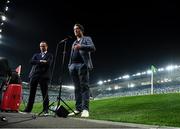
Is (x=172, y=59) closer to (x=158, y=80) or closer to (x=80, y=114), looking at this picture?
(x=158, y=80)

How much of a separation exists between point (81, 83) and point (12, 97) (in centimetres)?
306

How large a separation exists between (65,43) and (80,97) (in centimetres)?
132

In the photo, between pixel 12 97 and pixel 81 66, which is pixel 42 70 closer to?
pixel 12 97

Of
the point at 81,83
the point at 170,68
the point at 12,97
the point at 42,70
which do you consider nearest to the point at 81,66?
the point at 81,83

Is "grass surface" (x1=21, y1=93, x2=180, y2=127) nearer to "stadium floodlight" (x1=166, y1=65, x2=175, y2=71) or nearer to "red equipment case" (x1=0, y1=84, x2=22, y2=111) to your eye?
"red equipment case" (x1=0, y1=84, x2=22, y2=111)

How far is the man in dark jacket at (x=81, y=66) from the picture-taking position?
7.62m

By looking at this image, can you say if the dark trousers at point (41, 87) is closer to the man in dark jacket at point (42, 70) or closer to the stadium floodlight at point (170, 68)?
the man in dark jacket at point (42, 70)

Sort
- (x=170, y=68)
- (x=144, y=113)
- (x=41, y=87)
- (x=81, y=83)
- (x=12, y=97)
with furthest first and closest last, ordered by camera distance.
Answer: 1. (x=170, y=68)
2. (x=12, y=97)
3. (x=41, y=87)
4. (x=144, y=113)
5. (x=81, y=83)

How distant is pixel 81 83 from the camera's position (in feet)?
25.3

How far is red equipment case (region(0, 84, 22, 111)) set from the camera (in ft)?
31.9

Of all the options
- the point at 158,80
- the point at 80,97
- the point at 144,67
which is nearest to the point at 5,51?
the point at 144,67

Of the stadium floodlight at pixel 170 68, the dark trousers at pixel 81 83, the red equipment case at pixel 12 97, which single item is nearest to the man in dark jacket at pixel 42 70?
the red equipment case at pixel 12 97

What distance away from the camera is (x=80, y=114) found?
320 inches

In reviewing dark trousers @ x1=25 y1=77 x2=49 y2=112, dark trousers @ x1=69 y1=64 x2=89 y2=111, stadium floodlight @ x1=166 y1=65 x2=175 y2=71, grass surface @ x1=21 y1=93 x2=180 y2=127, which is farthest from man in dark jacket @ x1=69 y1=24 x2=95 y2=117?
stadium floodlight @ x1=166 y1=65 x2=175 y2=71
